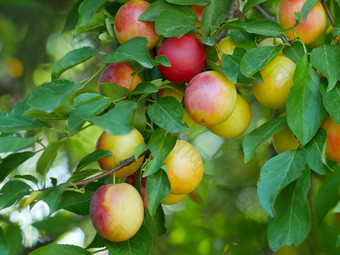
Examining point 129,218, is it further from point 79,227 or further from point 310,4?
point 79,227

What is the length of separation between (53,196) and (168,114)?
0.77 ft

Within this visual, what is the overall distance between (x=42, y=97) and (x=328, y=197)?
615mm

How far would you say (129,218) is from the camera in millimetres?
795

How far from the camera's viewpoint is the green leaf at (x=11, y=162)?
35.3 inches

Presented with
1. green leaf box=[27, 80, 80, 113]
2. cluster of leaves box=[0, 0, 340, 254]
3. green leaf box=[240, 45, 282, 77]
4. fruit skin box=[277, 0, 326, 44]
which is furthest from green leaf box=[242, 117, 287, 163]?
green leaf box=[27, 80, 80, 113]

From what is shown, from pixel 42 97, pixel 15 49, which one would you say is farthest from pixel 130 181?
pixel 15 49

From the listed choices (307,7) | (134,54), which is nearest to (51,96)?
(134,54)

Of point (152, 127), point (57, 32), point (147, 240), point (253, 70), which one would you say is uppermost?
point (253, 70)

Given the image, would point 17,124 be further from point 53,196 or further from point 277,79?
point 277,79

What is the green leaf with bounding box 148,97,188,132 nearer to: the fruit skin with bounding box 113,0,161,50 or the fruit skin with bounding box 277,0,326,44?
the fruit skin with bounding box 113,0,161,50

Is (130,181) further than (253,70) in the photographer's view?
Yes

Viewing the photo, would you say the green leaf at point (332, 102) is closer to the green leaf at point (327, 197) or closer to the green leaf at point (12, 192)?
the green leaf at point (327, 197)

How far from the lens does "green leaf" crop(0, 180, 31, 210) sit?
2.66 feet

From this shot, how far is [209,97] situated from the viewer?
2.75 feet
